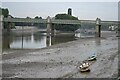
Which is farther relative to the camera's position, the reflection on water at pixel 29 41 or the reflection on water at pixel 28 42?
the reflection on water at pixel 29 41

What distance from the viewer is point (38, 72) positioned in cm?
2391

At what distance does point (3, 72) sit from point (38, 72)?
279 centimetres

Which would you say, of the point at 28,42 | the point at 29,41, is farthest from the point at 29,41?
the point at 28,42

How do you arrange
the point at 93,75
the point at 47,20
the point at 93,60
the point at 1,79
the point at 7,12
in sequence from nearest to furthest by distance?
the point at 1,79 < the point at 93,75 < the point at 93,60 < the point at 47,20 < the point at 7,12

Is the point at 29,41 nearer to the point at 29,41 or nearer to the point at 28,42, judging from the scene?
the point at 29,41

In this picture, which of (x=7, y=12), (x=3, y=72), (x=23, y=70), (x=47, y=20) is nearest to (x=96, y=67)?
(x=23, y=70)

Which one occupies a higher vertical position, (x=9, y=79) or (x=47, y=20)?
(x=47, y=20)

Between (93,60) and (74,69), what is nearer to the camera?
(74,69)

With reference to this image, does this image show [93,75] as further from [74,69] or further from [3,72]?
[3,72]

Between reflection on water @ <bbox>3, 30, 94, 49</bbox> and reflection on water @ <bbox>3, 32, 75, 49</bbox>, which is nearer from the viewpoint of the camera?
reflection on water @ <bbox>3, 32, 75, 49</bbox>

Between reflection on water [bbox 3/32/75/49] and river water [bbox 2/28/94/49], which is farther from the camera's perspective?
river water [bbox 2/28/94/49]

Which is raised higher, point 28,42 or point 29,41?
point 29,41

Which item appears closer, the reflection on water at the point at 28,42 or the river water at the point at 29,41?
the reflection on water at the point at 28,42

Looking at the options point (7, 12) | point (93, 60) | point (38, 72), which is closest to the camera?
point (38, 72)
